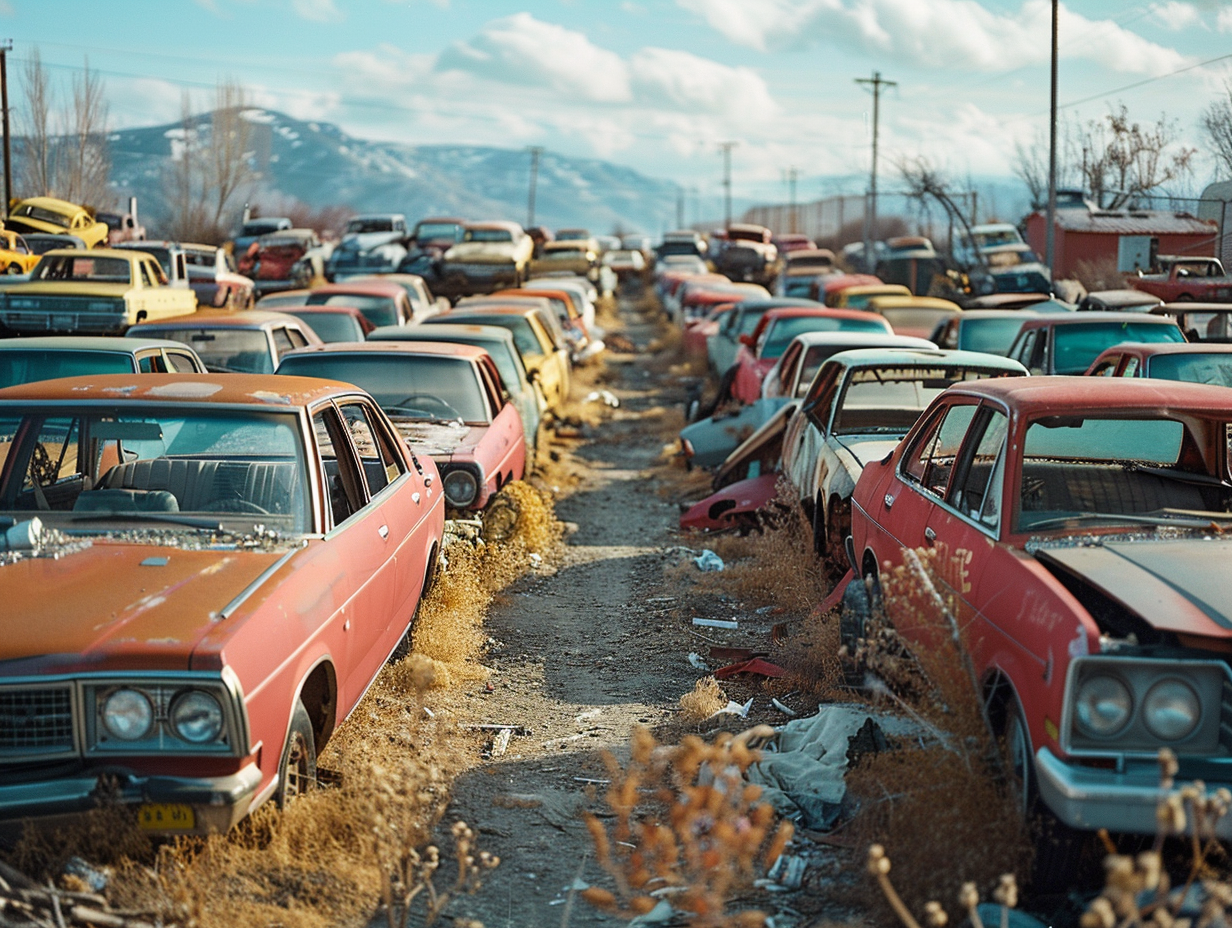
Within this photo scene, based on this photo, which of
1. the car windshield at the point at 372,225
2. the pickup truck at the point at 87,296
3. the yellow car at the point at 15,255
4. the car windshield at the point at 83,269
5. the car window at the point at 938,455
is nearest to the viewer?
the car window at the point at 938,455

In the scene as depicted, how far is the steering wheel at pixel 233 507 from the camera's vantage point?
519 cm

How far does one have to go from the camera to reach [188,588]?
438 cm

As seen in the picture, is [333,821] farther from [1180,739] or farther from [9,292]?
[9,292]

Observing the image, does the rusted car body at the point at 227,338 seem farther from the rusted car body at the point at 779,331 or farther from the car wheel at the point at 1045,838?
the car wheel at the point at 1045,838

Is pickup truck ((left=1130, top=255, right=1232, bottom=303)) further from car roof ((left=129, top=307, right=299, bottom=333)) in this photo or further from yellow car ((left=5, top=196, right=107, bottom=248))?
yellow car ((left=5, top=196, right=107, bottom=248))

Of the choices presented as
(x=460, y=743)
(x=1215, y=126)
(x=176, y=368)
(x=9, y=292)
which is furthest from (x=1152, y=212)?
(x=460, y=743)

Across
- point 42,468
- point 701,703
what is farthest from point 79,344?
point 701,703

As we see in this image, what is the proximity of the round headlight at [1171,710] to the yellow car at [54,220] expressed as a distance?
29.1 meters

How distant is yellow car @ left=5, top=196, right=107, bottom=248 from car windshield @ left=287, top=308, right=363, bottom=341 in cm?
1679

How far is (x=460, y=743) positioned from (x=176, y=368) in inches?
193

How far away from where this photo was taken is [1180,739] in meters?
3.78

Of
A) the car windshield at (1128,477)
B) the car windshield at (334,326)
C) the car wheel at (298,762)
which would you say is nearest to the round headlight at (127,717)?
the car wheel at (298,762)

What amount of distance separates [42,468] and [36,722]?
1995mm

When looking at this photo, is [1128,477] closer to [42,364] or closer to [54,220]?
[42,364]
